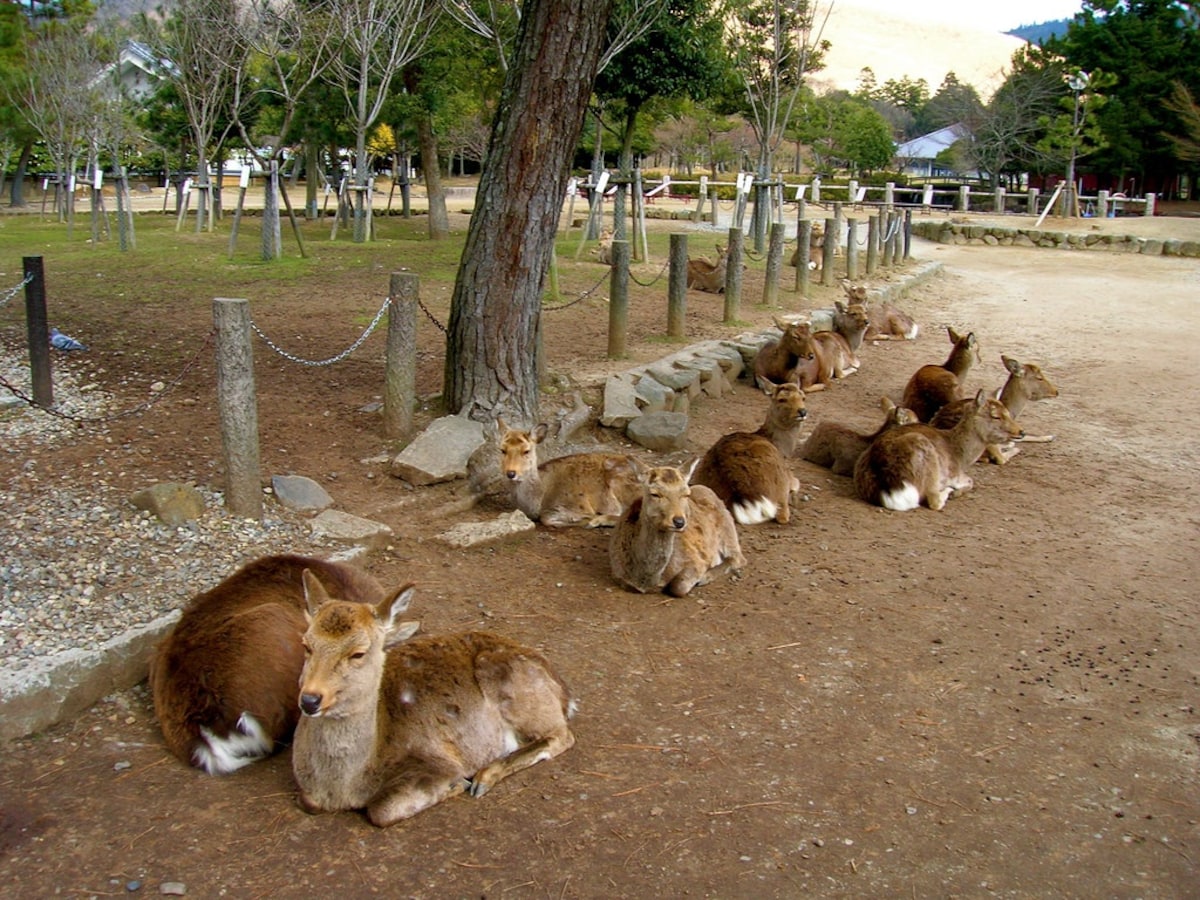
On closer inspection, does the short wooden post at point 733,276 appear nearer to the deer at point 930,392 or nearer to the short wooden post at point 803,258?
the short wooden post at point 803,258

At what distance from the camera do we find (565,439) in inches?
323

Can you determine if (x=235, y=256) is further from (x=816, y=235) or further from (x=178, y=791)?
(x=178, y=791)

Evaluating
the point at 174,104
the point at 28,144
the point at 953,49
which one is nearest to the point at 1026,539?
the point at 174,104

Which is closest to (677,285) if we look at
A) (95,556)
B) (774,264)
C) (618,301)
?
(618,301)

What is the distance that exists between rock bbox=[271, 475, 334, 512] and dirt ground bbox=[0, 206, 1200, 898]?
0.81ft

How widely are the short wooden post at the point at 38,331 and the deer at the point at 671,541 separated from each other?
13.5 ft

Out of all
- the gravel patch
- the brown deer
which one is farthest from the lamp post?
the gravel patch

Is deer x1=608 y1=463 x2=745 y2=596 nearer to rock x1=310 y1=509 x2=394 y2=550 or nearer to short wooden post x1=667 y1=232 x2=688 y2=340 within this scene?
rock x1=310 y1=509 x2=394 y2=550

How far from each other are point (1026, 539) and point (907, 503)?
0.79 m

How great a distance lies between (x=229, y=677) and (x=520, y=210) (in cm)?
432

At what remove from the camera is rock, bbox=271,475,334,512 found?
6.16 metres

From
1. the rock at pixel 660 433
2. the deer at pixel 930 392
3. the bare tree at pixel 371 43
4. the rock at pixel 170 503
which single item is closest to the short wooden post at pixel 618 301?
the rock at pixel 660 433

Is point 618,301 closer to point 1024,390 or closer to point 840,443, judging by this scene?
point 840,443

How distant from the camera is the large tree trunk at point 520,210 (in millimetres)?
7328
